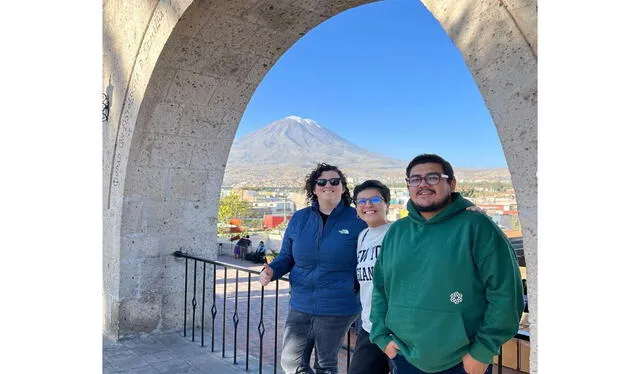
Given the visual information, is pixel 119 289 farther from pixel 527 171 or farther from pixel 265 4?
pixel 527 171

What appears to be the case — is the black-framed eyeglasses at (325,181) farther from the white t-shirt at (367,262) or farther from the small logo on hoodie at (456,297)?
the small logo on hoodie at (456,297)

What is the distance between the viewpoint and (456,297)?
148cm

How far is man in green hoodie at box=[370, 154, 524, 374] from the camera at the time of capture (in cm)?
146

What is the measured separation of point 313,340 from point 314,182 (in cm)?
81

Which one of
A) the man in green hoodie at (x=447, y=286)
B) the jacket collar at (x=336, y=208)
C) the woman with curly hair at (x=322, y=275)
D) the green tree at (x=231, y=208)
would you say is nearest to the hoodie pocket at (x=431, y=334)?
the man in green hoodie at (x=447, y=286)

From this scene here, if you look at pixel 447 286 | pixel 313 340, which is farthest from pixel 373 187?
pixel 313 340

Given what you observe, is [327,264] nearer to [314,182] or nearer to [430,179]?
[314,182]

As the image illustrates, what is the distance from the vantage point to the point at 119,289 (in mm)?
4086

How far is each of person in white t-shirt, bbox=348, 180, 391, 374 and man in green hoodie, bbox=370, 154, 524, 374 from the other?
0.34 meters

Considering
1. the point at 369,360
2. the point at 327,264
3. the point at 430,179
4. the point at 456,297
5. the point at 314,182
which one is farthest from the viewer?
the point at 314,182

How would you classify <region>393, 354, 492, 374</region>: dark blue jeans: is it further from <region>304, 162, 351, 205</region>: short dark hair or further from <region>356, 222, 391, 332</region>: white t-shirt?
<region>304, 162, 351, 205</region>: short dark hair

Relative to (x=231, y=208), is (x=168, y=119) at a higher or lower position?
higher

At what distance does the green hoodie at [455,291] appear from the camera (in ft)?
4.78

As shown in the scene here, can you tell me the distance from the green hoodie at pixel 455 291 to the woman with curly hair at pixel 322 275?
69 cm
